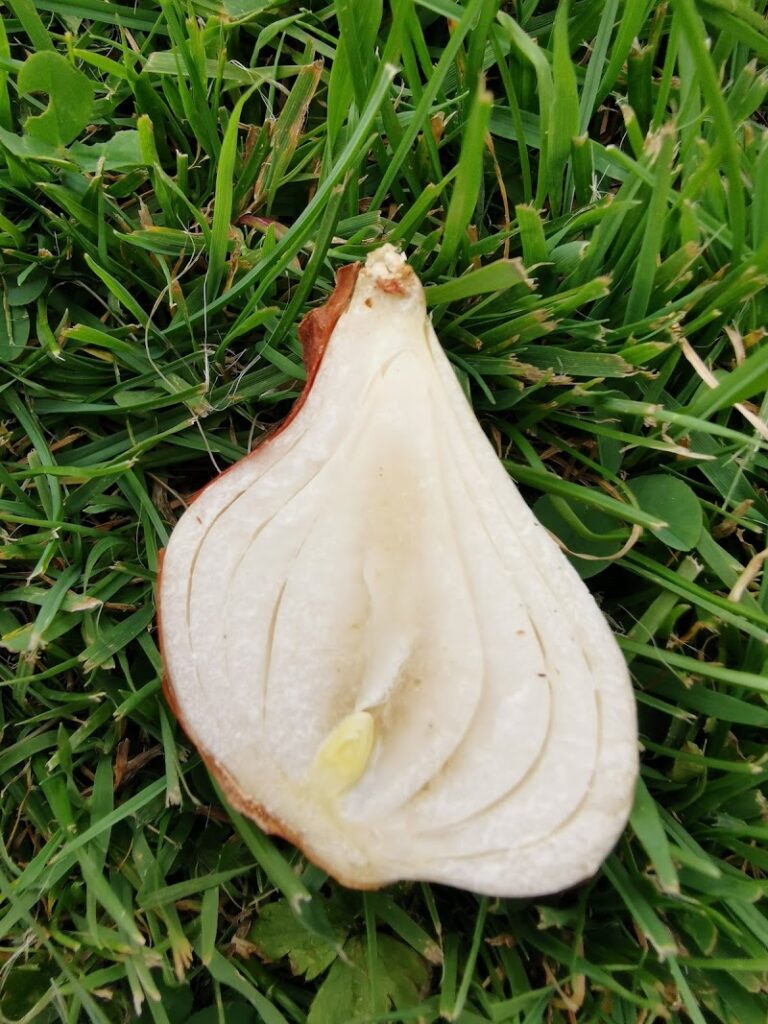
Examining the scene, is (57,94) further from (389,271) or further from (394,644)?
(394,644)

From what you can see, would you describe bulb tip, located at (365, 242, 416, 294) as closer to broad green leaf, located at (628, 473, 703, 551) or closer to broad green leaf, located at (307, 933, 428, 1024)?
broad green leaf, located at (628, 473, 703, 551)

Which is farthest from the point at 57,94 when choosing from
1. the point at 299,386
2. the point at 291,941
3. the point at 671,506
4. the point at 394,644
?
the point at 291,941

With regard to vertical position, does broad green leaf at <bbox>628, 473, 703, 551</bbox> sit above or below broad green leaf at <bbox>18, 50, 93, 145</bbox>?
below

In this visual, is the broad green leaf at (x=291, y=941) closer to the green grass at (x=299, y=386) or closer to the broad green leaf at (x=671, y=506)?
the green grass at (x=299, y=386)

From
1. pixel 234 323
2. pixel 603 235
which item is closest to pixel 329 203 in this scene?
pixel 234 323

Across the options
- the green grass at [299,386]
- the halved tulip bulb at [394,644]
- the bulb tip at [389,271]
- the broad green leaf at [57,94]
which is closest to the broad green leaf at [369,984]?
the green grass at [299,386]

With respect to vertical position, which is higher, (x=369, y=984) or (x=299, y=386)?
(x=299, y=386)

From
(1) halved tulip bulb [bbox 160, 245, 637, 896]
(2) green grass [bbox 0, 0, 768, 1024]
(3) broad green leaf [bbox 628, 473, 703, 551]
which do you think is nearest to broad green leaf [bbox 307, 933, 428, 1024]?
(2) green grass [bbox 0, 0, 768, 1024]
